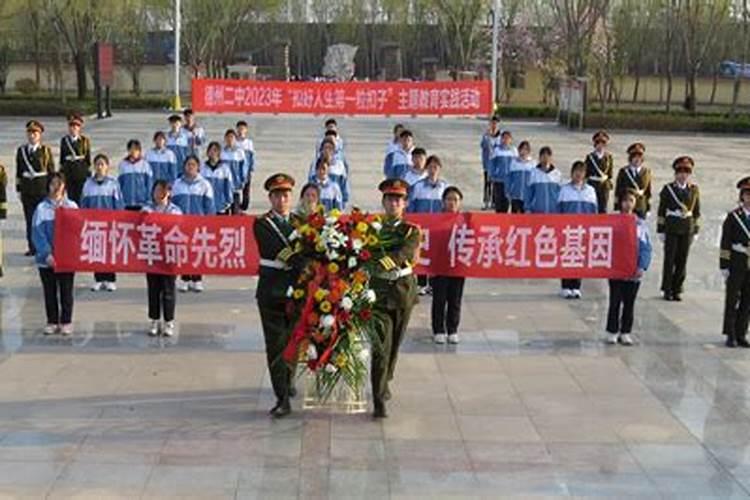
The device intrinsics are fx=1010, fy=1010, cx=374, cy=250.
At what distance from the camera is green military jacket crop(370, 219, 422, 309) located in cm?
725

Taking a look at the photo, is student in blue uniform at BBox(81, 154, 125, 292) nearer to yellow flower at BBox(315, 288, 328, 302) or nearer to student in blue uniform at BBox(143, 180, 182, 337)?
student in blue uniform at BBox(143, 180, 182, 337)

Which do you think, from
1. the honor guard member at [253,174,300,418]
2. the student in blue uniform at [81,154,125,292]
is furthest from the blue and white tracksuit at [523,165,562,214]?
the honor guard member at [253,174,300,418]

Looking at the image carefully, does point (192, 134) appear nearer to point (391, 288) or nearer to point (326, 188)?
point (326, 188)

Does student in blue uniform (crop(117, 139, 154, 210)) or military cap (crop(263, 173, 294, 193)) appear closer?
military cap (crop(263, 173, 294, 193))

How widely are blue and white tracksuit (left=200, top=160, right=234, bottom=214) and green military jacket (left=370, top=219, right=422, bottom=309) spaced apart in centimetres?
540

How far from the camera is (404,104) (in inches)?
1277

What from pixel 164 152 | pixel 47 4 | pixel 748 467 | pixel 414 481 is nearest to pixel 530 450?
pixel 414 481

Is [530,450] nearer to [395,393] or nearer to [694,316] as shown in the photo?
[395,393]

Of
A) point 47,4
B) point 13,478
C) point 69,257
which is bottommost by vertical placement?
point 13,478

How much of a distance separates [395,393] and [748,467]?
2667 millimetres

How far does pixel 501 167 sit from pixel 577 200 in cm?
426

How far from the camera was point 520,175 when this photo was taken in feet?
45.6

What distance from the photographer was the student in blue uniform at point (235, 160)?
14.1 metres

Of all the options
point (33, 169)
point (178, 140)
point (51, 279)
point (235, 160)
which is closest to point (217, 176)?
point (235, 160)
